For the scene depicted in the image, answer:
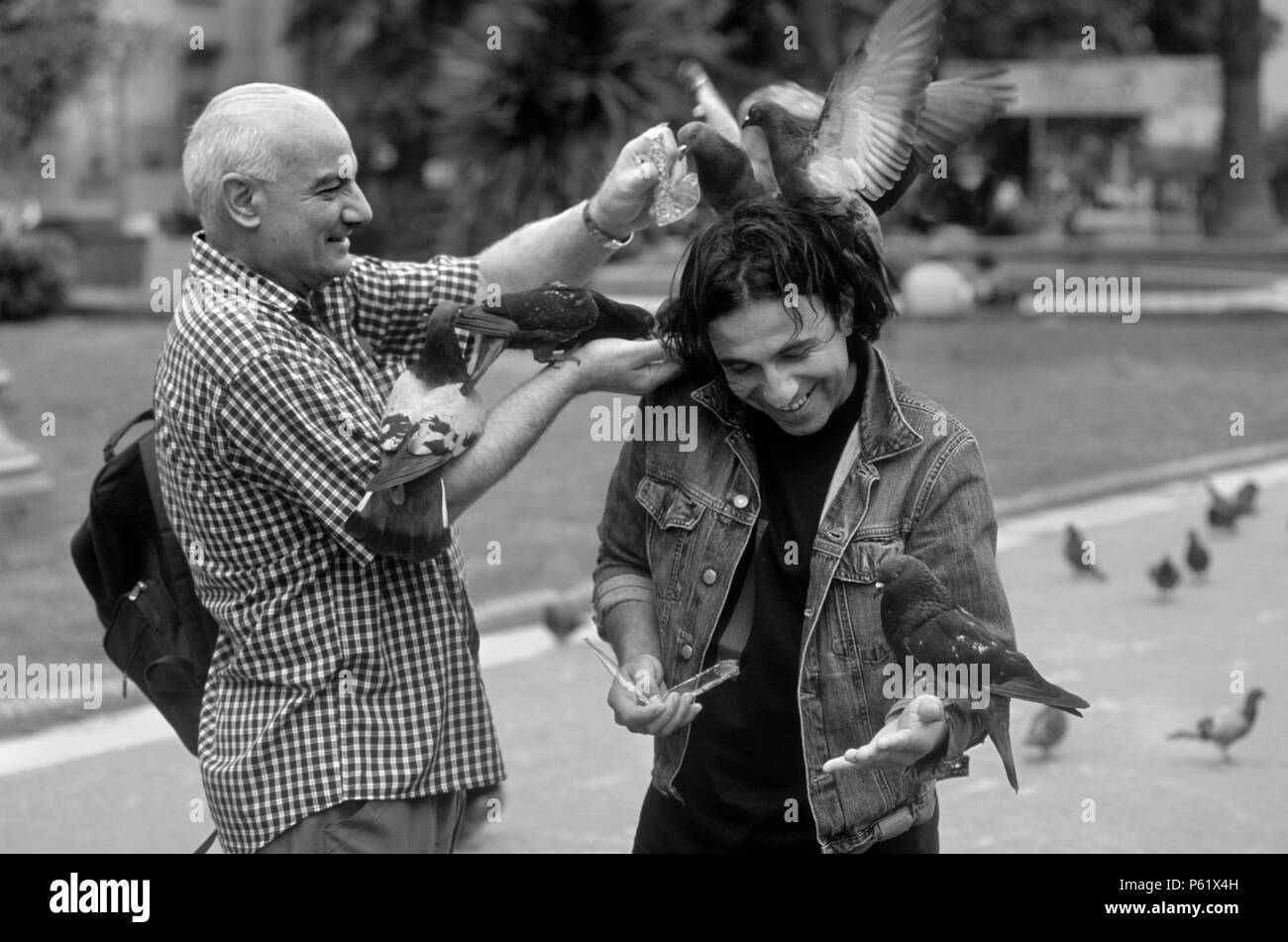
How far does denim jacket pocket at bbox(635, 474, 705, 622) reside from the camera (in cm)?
279

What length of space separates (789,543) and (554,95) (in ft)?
40.3

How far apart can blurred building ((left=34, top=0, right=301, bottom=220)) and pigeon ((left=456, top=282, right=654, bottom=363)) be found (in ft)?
114

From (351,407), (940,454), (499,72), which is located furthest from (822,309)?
(499,72)

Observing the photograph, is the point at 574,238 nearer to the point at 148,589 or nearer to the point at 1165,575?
the point at 148,589

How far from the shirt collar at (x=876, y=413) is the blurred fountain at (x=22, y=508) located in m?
5.97

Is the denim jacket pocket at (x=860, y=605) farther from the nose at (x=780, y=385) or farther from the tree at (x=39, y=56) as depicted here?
the tree at (x=39, y=56)

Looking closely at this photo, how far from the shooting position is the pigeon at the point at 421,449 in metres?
2.58

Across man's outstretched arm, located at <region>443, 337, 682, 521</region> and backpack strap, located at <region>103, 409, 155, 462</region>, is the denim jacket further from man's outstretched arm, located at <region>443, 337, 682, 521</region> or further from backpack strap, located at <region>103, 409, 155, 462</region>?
backpack strap, located at <region>103, 409, 155, 462</region>

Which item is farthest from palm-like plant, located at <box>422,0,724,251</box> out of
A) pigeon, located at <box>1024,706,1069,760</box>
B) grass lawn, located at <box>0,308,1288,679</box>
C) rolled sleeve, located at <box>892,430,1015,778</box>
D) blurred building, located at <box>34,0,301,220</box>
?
blurred building, located at <box>34,0,301,220</box>

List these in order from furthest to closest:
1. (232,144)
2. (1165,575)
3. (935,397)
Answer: (935,397) < (1165,575) < (232,144)

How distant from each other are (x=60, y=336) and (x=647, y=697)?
17.3 m

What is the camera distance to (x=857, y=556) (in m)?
2.63

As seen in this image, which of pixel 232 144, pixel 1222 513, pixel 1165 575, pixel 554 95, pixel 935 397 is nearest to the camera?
pixel 232 144

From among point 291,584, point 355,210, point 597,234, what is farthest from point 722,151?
point 291,584
